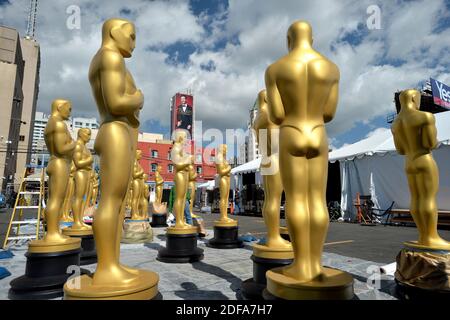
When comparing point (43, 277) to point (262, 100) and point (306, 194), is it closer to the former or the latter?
point (306, 194)

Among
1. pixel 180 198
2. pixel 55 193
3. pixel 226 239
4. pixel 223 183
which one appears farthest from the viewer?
pixel 223 183

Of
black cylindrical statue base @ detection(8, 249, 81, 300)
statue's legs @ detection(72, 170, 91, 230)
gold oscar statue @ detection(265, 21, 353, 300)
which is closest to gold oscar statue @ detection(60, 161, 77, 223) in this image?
statue's legs @ detection(72, 170, 91, 230)

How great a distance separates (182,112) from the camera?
66.1m

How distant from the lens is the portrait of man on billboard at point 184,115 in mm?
65188

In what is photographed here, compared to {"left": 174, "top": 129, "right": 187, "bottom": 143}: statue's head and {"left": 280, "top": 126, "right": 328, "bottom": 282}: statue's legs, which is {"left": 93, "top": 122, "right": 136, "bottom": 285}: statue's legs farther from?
Answer: {"left": 174, "top": 129, "right": 187, "bottom": 143}: statue's head

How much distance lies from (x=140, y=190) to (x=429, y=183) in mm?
7456

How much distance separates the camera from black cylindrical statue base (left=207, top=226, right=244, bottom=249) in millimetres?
6559

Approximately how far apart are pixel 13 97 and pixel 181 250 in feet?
120

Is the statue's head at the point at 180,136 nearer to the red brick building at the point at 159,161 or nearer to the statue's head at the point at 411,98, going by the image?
the statue's head at the point at 411,98

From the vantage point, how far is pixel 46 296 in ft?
11.2

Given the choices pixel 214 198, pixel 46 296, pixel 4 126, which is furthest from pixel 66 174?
pixel 4 126

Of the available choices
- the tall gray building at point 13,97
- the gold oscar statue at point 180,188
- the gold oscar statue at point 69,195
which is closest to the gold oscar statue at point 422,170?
the gold oscar statue at point 180,188

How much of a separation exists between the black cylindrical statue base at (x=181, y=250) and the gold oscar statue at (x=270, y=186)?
2039mm

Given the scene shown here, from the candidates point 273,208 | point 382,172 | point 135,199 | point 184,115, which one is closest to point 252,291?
point 273,208
